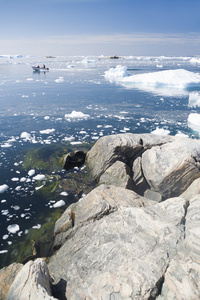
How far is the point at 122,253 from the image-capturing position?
12.1 ft

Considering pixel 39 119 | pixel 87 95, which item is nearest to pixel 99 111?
pixel 39 119

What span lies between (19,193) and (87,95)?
765 inches

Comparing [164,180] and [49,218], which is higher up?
[164,180]

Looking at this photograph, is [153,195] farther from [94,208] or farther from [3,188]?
[3,188]

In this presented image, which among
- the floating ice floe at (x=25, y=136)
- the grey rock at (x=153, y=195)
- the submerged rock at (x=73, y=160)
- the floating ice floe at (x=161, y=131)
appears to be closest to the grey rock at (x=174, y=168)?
the grey rock at (x=153, y=195)

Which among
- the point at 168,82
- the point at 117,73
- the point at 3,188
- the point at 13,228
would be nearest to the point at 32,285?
the point at 13,228

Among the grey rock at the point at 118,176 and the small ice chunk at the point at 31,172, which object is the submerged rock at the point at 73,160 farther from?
the grey rock at the point at 118,176

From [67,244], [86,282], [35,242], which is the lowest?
[35,242]

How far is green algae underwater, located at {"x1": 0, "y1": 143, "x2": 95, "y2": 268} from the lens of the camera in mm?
5473

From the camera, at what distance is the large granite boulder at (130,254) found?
316 cm

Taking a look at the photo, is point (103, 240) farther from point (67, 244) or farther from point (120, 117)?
point (120, 117)

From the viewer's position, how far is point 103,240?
13.4ft

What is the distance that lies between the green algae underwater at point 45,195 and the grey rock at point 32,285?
187cm

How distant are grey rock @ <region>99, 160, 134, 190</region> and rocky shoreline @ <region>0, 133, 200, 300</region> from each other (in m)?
1.28
